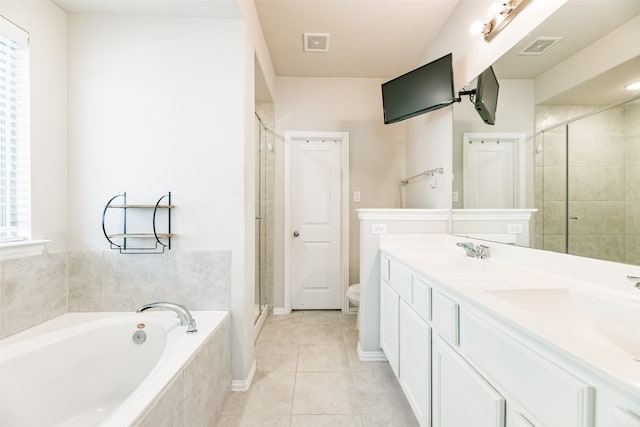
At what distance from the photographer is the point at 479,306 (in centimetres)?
86

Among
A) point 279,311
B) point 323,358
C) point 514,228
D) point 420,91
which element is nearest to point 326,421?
point 323,358

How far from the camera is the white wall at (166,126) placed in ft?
5.76

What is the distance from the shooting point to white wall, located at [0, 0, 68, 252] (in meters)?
1.55

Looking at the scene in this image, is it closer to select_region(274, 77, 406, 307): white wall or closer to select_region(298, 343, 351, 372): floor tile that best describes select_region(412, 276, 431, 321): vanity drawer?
select_region(298, 343, 351, 372): floor tile

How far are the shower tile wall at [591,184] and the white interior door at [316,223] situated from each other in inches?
81.6

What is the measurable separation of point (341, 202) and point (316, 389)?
1869 mm

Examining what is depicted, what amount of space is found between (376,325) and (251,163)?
5.12 ft

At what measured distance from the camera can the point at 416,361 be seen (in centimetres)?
136

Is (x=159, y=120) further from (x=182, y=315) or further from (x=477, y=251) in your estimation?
(x=477, y=251)

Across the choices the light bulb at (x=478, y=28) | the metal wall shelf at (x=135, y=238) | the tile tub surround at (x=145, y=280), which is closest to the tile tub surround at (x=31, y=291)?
the tile tub surround at (x=145, y=280)

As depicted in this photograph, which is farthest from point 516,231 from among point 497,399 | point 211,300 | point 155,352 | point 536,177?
point 155,352

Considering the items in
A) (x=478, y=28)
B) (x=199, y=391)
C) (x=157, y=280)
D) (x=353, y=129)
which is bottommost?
(x=199, y=391)

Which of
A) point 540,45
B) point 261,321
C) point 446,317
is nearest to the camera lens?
point 446,317

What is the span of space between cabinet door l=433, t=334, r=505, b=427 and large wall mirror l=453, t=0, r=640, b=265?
24.9 inches
